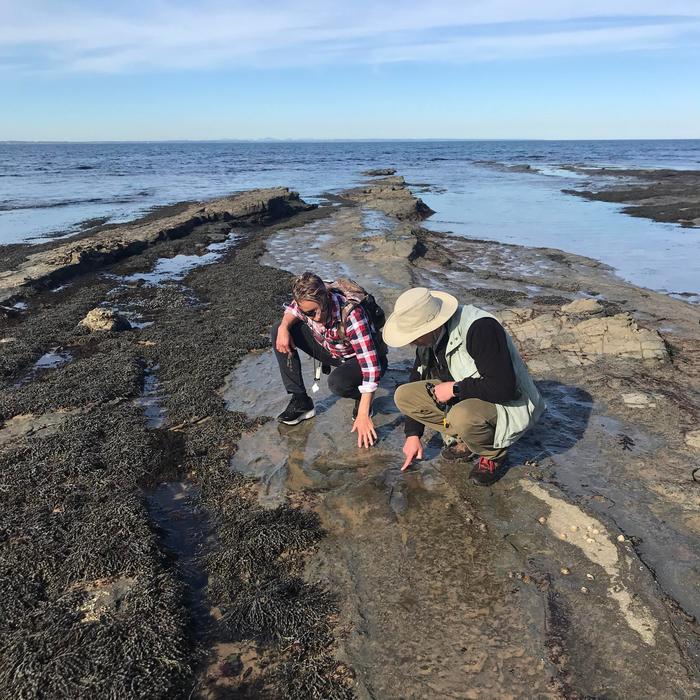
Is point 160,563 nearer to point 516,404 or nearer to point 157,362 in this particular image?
point 516,404

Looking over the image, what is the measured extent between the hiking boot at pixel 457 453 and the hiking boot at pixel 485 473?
0.25m

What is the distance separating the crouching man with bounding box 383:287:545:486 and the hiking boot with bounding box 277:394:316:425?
1.17 m

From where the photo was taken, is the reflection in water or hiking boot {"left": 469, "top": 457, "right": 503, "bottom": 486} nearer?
hiking boot {"left": 469, "top": 457, "right": 503, "bottom": 486}

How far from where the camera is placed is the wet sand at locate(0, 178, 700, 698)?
7.65ft

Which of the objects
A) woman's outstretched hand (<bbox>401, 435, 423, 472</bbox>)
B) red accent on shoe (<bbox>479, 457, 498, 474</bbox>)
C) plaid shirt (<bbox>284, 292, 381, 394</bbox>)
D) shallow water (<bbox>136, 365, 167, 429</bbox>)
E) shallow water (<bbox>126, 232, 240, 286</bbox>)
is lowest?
shallow water (<bbox>126, 232, 240, 286</bbox>)

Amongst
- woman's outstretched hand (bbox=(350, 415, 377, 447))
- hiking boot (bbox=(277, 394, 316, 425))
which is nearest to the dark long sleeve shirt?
woman's outstretched hand (bbox=(350, 415, 377, 447))

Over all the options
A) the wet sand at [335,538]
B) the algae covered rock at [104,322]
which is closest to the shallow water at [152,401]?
the wet sand at [335,538]

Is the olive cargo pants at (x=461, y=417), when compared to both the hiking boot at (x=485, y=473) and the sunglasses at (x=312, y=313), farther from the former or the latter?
the sunglasses at (x=312, y=313)

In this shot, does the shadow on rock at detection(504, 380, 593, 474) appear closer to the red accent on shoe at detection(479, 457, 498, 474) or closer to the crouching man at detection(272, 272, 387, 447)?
the red accent on shoe at detection(479, 457, 498, 474)

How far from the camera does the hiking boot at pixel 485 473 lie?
3568mm

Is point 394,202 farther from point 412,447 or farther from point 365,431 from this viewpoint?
point 412,447

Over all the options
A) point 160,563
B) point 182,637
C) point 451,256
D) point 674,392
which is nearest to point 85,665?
point 182,637

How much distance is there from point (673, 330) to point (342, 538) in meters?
5.81

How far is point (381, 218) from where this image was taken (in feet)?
62.4
